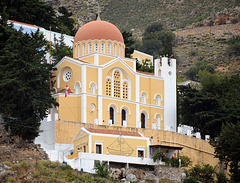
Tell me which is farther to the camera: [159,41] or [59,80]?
[159,41]

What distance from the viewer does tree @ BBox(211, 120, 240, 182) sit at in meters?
50.6

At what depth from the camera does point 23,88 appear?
165 feet

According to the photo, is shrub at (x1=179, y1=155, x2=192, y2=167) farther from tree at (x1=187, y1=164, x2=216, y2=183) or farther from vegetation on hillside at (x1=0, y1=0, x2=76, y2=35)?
vegetation on hillside at (x1=0, y1=0, x2=76, y2=35)

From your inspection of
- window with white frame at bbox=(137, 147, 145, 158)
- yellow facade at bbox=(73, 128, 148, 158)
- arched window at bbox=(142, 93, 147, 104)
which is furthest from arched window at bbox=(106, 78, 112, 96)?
window with white frame at bbox=(137, 147, 145, 158)

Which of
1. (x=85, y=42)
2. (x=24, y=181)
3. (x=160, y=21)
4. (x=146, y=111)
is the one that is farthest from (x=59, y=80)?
(x=160, y=21)

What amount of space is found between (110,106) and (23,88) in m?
10.5

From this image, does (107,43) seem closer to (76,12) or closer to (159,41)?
(159,41)

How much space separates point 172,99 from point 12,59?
17.1 meters

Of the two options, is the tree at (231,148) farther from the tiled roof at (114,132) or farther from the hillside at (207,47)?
the hillside at (207,47)

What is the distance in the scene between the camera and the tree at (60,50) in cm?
6269

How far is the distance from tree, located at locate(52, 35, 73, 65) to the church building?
1815 millimetres

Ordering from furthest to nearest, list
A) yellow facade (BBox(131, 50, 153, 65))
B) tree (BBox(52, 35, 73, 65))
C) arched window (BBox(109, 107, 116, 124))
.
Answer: yellow facade (BBox(131, 50, 153, 65)) < tree (BBox(52, 35, 73, 65)) < arched window (BBox(109, 107, 116, 124))

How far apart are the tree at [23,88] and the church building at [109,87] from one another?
13.4 ft

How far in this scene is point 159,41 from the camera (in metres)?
106
